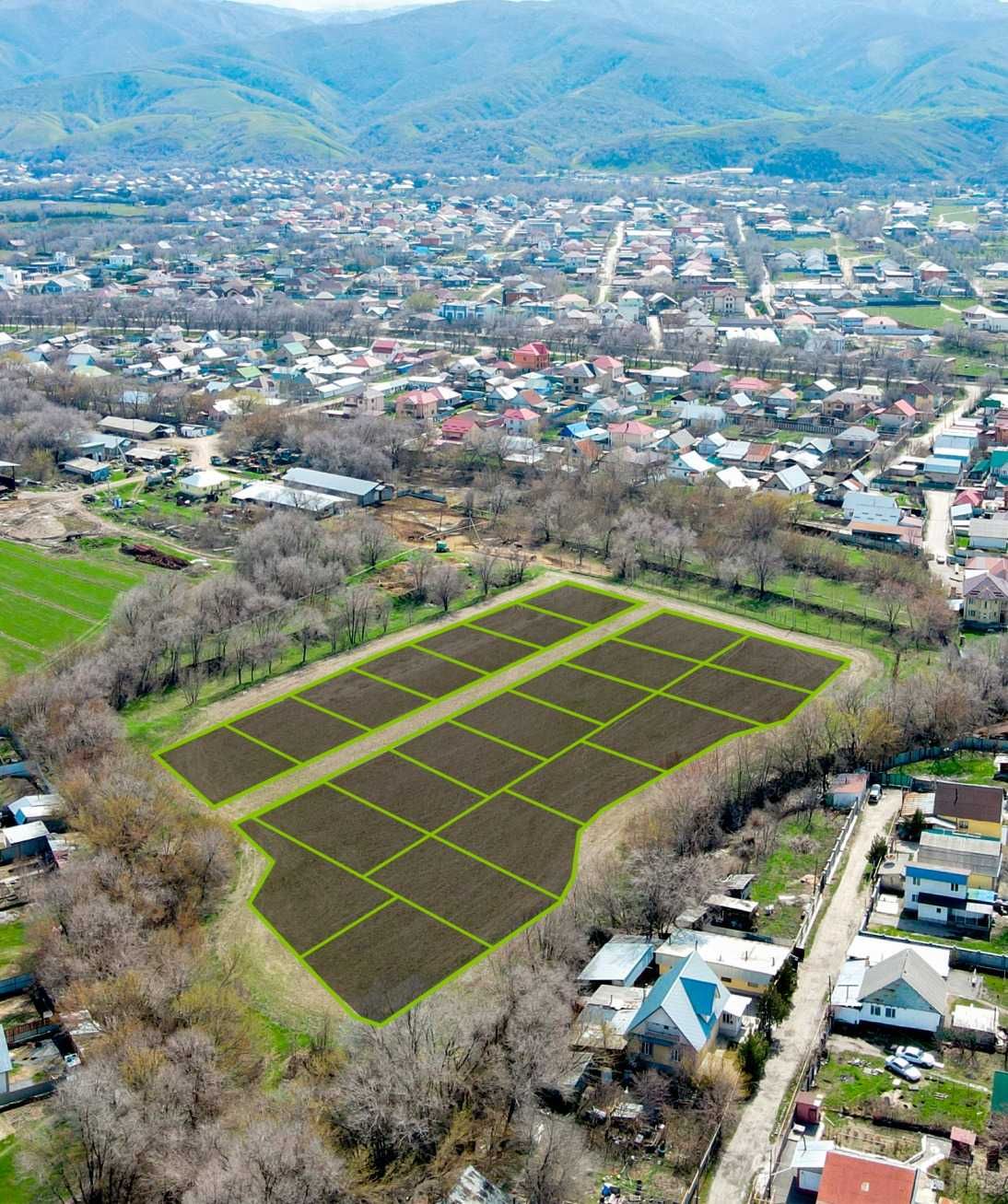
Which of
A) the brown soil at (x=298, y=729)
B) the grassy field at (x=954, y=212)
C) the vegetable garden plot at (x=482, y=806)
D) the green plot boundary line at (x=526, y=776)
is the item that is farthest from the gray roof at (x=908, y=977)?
the grassy field at (x=954, y=212)

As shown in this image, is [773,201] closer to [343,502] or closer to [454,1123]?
[343,502]

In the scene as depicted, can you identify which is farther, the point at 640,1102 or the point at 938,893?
the point at 938,893

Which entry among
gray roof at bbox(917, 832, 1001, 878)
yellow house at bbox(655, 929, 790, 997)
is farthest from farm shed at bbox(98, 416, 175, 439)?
gray roof at bbox(917, 832, 1001, 878)

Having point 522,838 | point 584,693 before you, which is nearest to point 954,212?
point 584,693

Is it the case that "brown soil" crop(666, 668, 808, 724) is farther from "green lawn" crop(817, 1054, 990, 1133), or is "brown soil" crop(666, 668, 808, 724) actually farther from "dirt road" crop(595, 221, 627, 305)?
"dirt road" crop(595, 221, 627, 305)

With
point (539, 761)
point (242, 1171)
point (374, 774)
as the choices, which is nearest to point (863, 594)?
point (539, 761)
